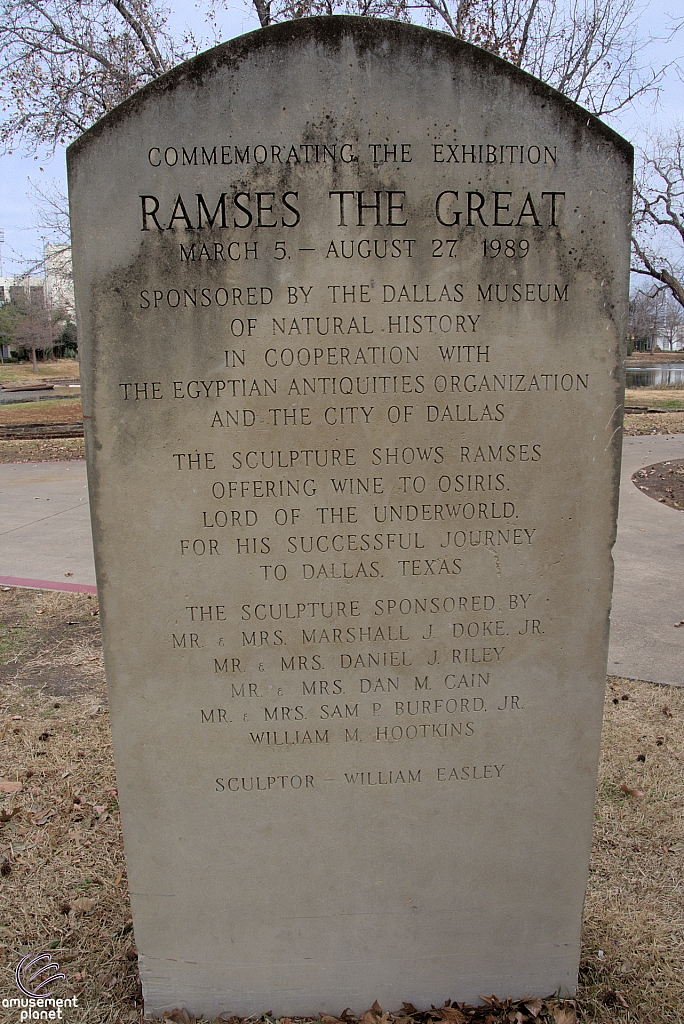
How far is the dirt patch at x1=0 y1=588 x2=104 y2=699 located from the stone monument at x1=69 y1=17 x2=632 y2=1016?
3024mm

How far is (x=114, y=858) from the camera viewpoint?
3594mm

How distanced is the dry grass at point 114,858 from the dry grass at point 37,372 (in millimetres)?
57602

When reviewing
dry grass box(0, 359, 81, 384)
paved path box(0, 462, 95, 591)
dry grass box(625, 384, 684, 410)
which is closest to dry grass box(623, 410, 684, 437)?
dry grass box(625, 384, 684, 410)

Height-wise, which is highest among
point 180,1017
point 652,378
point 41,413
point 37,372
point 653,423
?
point 37,372

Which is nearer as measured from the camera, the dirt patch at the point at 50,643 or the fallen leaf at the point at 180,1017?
the fallen leaf at the point at 180,1017

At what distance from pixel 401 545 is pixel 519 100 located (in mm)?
1472

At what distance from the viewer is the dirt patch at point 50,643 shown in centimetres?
539

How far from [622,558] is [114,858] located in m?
6.10

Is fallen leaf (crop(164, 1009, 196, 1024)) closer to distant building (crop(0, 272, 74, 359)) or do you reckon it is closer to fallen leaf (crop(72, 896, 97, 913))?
fallen leaf (crop(72, 896, 97, 913))

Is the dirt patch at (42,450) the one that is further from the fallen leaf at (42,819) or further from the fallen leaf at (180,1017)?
the fallen leaf at (180,1017)

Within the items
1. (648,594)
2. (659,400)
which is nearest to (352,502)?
(648,594)

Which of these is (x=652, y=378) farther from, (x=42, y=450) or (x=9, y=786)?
(x=9, y=786)

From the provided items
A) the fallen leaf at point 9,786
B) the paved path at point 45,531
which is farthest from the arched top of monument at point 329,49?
the paved path at point 45,531

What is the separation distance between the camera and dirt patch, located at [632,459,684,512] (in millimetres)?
10750
